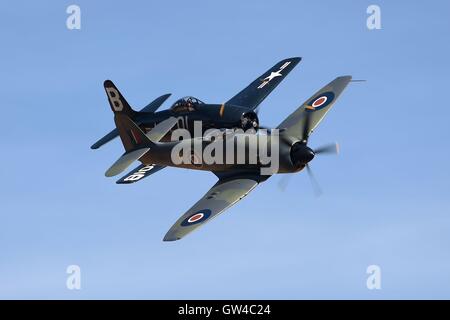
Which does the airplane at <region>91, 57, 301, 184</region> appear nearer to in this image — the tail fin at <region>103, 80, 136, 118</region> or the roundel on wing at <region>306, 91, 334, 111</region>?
the tail fin at <region>103, 80, 136, 118</region>

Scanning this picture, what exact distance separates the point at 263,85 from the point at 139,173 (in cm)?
928

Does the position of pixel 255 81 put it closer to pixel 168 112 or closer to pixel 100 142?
pixel 168 112

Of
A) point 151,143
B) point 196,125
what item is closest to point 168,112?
point 196,125

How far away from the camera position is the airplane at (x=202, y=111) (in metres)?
36.3

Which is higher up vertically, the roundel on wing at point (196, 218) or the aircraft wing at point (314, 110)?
the aircraft wing at point (314, 110)

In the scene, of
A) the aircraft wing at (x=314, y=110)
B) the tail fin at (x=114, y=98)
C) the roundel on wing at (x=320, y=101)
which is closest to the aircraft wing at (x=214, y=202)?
the aircraft wing at (x=314, y=110)

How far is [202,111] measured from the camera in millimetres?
37812

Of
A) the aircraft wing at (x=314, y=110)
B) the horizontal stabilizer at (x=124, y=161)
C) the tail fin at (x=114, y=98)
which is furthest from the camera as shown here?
the tail fin at (x=114, y=98)

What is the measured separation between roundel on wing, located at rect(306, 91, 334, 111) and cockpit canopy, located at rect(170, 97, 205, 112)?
18.3 feet

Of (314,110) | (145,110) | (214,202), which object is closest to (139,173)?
(214,202)

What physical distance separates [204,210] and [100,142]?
426 inches

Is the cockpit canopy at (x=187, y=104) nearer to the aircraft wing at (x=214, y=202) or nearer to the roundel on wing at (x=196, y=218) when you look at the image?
the aircraft wing at (x=214, y=202)
